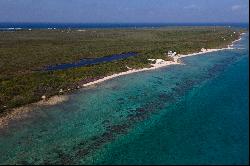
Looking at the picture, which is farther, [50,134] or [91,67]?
[91,67]

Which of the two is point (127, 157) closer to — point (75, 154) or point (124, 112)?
point (75, 154)

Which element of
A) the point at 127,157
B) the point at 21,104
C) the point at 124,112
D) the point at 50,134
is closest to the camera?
the point at 127,157

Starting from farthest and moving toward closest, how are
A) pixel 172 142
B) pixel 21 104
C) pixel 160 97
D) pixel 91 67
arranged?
pixel 91 67 < pixel 160 97 < pixel 21 104 < pixel 172 142

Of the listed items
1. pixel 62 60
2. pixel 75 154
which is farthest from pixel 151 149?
pixel 62 60

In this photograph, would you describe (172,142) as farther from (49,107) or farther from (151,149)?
(49,107)

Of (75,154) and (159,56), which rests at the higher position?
(159,56)

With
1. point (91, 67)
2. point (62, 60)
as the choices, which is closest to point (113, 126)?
point (91, 67)
